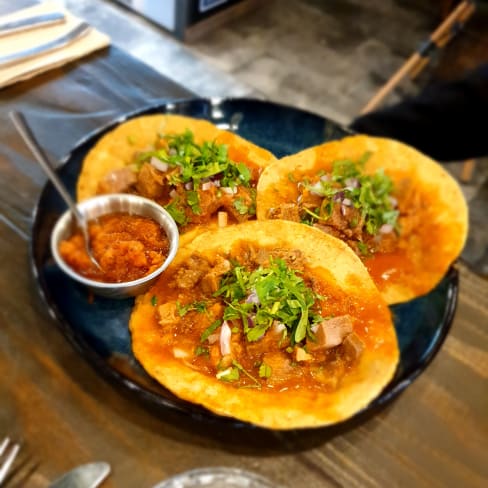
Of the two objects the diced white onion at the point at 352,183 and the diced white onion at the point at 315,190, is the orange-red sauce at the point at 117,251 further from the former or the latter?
the diced white onion at the point at 352,183

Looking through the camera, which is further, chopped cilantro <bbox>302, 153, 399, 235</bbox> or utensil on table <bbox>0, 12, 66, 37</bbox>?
utensil on table <bbox>0, 12, 66, 37</bbox>

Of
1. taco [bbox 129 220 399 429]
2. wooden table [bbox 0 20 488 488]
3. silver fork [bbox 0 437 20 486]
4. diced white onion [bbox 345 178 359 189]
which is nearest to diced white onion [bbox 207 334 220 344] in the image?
taco [bbox 129 220 399 429]

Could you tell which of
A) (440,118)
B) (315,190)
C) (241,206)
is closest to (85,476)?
(241,206)

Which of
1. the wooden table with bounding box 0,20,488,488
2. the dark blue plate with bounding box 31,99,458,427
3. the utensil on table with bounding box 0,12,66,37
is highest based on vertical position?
the utensil on table with bounding box 0,12,66,37

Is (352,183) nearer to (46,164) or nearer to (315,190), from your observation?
(315,190)

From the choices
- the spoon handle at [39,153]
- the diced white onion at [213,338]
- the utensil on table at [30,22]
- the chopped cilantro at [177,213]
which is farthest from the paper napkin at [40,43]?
the diced white onion at [213,338]

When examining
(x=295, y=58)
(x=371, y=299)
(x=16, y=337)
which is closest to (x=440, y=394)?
(x=371, y=299)

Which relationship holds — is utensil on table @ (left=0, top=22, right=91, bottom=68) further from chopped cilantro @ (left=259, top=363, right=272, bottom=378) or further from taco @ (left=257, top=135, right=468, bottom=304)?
chopped cilantro @ (left=259, top=363, right=272, bottom=378)

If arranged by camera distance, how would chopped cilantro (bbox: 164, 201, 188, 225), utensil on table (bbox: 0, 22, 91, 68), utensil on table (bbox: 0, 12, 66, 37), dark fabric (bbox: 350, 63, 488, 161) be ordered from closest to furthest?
chopped cilantro (bbox: 164, 201, 188, 225), utensil on table (bbox: 0, 12, 66, 37), utensil on table (bbox: 0, 22, 91, 68), dark fabric (bbox: 350, 63, 488, 161)
